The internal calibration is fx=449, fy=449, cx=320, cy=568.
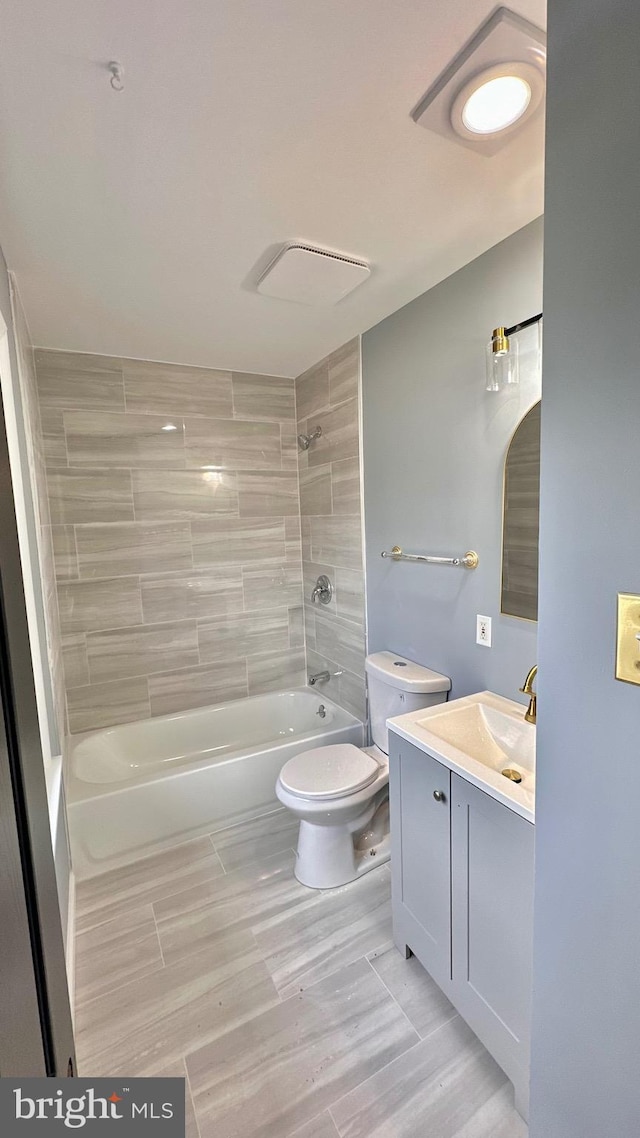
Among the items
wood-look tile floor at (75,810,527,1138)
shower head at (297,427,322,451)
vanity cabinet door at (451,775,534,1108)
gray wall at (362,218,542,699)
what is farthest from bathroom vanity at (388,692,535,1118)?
shower head at (297,427,322,451)

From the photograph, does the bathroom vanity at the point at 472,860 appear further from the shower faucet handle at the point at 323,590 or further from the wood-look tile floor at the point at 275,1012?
Answer: the shower faucet handle at the point at 323,590

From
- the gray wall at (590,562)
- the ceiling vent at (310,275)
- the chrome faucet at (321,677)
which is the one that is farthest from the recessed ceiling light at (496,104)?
the chrome faucet at (321,677)

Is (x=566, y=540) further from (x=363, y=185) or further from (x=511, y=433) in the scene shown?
(x=363, y=185)

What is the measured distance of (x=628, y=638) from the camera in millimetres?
708

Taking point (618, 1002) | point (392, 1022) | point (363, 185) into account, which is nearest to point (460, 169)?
point (363, 185)

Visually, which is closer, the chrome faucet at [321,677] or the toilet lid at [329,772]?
the toilet lid at [329,772]

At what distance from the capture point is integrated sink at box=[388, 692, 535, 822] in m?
1.36

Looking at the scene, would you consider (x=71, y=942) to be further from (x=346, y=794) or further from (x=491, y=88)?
(x=491, y=88)

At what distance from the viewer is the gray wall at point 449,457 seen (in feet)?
5.23

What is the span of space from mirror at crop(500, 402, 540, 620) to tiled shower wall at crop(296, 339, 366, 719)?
983mm

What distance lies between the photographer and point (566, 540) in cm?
79

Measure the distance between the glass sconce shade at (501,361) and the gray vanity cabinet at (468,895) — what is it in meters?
1.28

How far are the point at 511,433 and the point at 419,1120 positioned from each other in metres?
2.00

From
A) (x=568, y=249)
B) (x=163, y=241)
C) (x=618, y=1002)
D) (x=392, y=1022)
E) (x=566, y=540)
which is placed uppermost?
(x=163, y=241)
